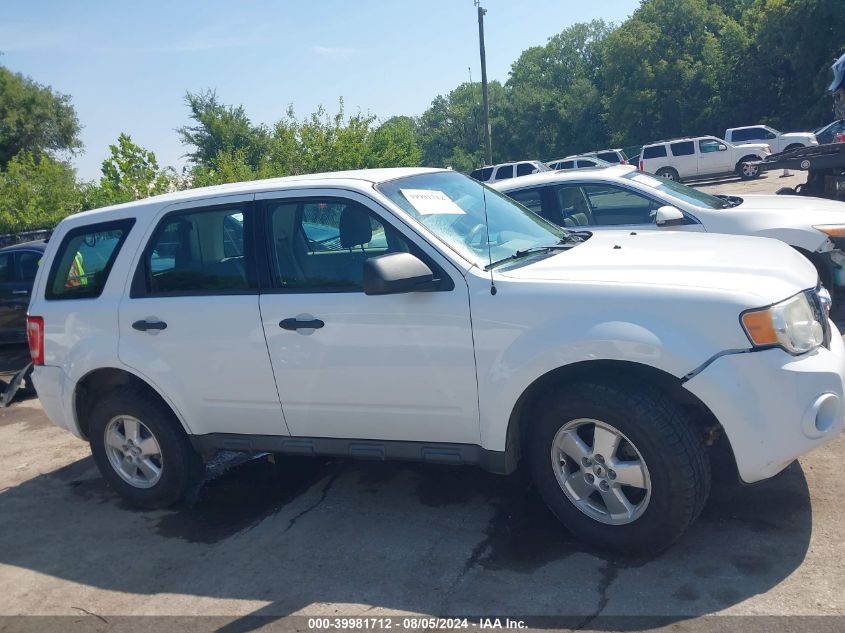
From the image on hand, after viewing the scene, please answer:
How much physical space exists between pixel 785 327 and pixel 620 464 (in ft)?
3.14

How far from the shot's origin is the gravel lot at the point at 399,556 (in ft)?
11.7

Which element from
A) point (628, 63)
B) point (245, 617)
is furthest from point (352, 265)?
point (628, 63)

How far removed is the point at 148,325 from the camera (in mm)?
4891

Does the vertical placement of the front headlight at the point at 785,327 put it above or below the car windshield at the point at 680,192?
below

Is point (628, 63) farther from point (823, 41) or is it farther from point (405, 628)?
point (405, 628)

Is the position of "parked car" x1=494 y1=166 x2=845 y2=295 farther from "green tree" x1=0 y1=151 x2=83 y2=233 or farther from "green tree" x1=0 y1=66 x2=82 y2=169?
"green tree" x1=0 y1=66 x2=82 y2=169

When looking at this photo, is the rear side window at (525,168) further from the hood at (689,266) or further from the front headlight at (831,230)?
the hood at (689,266)

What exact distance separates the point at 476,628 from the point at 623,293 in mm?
1608

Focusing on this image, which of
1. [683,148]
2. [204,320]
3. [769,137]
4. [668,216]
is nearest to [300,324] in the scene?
[204,320]

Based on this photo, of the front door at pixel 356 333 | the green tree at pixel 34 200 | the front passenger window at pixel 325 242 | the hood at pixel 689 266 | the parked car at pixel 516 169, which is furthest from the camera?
the parked car at pixel 516 169

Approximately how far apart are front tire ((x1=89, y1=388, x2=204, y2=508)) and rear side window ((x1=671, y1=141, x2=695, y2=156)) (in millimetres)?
30466

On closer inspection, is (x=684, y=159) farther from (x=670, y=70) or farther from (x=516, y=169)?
(x=670, y=70)

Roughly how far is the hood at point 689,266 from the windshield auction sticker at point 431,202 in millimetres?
604

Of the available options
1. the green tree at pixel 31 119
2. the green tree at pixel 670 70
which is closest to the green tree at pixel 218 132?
the green tree at pixel 31 119
